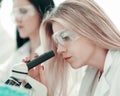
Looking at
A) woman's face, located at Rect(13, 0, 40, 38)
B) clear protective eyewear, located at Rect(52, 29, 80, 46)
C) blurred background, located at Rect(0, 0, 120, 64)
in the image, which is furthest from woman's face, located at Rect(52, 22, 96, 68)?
blurred background, located at Rect(0, 0, 120, 64)

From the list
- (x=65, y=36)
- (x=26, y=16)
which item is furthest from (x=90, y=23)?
(x=26, y=16)

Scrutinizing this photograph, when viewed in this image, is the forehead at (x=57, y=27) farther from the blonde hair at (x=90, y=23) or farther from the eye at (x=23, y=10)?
the eye at (x=23, y=10)

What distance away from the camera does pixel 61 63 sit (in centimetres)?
129

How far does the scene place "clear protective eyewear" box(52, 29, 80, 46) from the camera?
1131 millimetres

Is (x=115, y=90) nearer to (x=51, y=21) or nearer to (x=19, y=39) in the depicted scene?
(x=51, y=21)

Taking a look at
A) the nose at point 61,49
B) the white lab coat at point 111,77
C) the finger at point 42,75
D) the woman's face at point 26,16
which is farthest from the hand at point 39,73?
the woman's face at point 26,16

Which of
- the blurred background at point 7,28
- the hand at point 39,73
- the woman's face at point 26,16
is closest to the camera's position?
the hand at point 39,73

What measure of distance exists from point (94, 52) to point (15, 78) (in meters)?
0.30

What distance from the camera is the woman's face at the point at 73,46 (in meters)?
1.13

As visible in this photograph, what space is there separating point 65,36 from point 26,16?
740 millimetres

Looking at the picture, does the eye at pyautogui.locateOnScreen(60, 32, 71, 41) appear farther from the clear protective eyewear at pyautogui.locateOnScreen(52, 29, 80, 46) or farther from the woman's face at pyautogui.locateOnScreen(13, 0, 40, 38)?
the woman's face at pyautogui.locateOnScreen(13, 0, 40, 38)

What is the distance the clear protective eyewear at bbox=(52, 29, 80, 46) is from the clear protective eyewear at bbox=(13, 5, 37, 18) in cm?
71

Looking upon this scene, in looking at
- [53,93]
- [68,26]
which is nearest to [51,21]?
[68,26]

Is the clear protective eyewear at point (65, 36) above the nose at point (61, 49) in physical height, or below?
above
